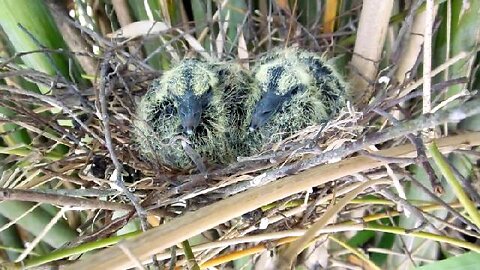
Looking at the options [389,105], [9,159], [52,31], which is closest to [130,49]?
[52,31]

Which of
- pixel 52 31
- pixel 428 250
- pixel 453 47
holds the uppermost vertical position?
pixel 52 31

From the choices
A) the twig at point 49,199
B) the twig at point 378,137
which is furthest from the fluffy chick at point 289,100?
the twig at point 49,199

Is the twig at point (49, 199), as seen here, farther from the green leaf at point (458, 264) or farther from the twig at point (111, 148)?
the green leaf at point (458, 264)

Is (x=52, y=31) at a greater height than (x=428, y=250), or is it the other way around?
(x=52, y=31)

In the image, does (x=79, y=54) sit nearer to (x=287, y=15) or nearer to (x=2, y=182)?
(x=2, y=182)

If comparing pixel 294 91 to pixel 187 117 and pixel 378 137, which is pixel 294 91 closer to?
pixel 187 117

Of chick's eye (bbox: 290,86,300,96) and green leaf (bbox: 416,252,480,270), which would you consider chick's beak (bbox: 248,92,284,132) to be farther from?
green leaf (bbox: 416,252,480,270)

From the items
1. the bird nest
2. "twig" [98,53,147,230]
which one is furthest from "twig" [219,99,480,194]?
"twig" [98,53,147,230]

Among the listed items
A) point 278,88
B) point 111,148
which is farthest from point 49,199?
point 278,88
